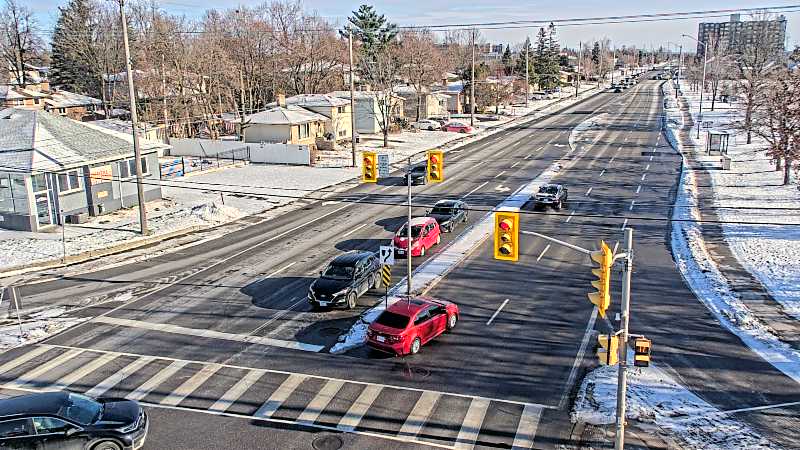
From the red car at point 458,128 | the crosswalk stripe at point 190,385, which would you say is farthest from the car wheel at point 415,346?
the red car at point 458,128

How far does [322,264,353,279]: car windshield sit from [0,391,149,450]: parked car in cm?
1078

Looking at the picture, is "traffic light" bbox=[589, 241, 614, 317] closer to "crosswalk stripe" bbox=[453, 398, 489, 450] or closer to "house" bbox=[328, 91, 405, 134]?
"crosswalk stripe" bbox=[453, 398, 489, 450]

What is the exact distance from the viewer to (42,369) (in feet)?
65.9

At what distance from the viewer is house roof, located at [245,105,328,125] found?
62.4 m

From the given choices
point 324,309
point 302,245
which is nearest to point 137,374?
point 324,309

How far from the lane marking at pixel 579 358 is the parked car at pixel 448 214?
483 inches

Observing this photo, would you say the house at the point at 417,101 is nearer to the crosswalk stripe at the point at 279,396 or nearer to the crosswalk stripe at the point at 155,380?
the crosswalk stripe at the point at 155,380

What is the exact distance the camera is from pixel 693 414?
16.8m

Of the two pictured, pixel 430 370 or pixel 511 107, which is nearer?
pixel 430 370

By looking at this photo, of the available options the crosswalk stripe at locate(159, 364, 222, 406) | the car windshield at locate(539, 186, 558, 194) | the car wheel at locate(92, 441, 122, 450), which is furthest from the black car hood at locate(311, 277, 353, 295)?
the car windshield at locate(539, 186, 558, 194)

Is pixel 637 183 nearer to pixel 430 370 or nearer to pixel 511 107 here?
pixel 430 370

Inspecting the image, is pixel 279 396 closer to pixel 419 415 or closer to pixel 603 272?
pixel 419 415

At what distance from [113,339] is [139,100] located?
219 ft

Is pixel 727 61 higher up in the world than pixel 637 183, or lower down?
higher up
